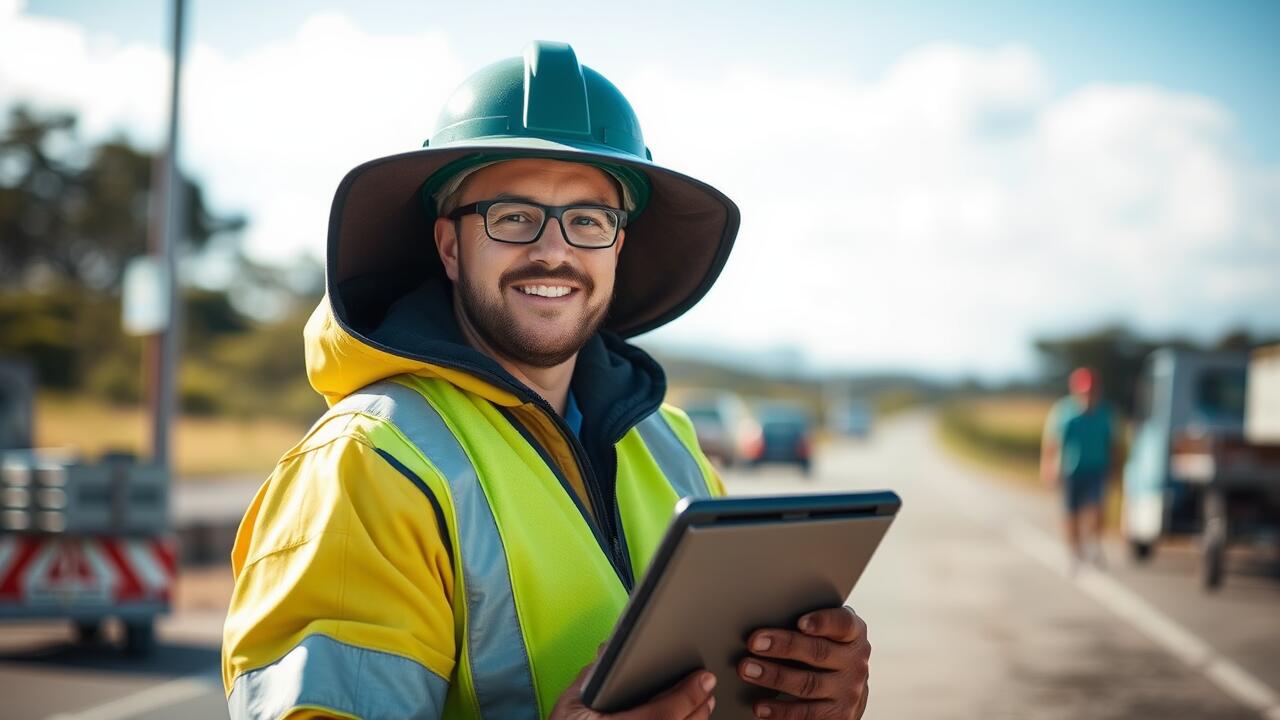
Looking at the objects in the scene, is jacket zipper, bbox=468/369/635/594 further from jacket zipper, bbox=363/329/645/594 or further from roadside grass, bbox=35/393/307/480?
roadside grass, bbox=35/393/307/480

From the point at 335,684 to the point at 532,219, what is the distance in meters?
Answer: 0.93

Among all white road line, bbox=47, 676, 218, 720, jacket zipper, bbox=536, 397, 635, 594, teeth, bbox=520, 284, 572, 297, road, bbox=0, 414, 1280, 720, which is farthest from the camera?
road, bbox=0, 414, 1280, 720

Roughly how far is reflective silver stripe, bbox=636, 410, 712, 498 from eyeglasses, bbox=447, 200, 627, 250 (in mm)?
438

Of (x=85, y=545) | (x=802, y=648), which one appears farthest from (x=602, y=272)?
(x=85, y=545)

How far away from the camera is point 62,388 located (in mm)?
41594

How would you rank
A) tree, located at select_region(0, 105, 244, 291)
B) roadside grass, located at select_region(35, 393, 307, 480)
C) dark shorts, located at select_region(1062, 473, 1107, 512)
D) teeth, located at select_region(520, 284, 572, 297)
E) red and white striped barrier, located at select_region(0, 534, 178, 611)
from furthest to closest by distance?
tree, located at select_region(0, 105, 244, 291)
roadside grass, located at select_region(35, 393, 307, 480)
dark shorts, located at select_region(1062, 473, 1107, 512)
red and white striped barrier, located at select_region(0, 534, 178, 611)
teeth, located at select_region(520, 284, 572, 297)

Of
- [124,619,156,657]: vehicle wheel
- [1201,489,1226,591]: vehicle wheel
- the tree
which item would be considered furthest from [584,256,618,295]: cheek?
the tree

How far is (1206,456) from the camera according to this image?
11414 mm

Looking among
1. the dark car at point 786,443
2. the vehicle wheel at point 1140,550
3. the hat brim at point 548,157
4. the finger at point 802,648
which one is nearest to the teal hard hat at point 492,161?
the hat brim at point 548,157

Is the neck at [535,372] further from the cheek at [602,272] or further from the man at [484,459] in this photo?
the cheek at [602,272]

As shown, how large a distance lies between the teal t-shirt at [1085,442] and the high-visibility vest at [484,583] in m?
10.7

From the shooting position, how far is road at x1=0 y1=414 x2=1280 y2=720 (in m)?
6.46

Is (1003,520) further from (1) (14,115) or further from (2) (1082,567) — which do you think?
(1) (14,115)

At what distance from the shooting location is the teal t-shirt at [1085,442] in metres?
11.8
